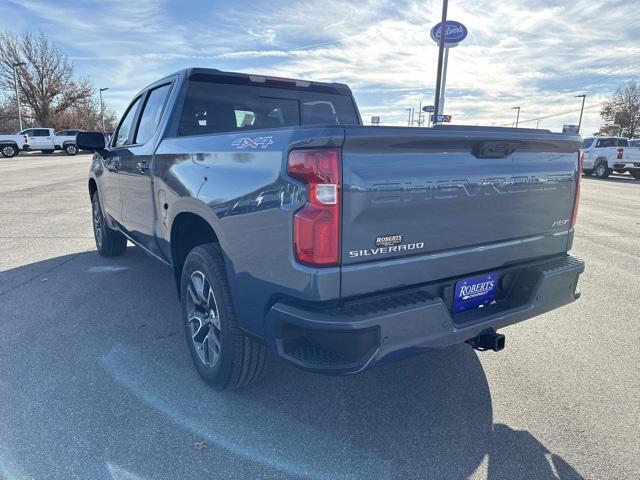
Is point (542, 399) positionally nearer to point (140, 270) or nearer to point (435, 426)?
point (435, 426)

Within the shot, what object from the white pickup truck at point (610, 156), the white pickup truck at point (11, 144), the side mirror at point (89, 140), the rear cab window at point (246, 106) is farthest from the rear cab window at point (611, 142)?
the white pickup truck at point (11, 144)

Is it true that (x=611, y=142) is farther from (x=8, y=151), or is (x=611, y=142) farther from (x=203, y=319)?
(x=8, y=151)

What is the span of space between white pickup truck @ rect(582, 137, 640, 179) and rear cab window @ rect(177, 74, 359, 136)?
795 inches

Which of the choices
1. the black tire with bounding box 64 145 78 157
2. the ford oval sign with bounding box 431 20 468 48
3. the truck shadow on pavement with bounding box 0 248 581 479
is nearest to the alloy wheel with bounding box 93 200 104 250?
the truck shadow on pavement with bounding box 0 248 581 479

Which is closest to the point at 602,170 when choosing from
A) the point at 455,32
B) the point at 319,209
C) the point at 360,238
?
the point at 455,32

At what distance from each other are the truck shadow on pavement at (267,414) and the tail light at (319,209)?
3.52ft

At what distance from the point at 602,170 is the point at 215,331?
2404 centimetres

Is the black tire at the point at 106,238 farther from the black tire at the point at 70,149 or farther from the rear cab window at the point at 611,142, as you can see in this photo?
the black tire at the point at 70,149

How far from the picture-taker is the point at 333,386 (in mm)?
3014

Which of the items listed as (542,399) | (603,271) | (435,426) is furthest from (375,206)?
(603,271)

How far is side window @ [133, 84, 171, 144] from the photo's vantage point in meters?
3.97

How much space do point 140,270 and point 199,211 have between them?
3083 millimetres

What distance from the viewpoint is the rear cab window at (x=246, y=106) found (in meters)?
3.74

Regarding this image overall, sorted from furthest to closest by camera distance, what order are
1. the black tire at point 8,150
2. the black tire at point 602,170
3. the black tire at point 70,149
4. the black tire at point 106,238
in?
the black tire at point 70,149 < the black tire at point 8,150 < the black tire at point 602,170 < the black tire at point 106,238
